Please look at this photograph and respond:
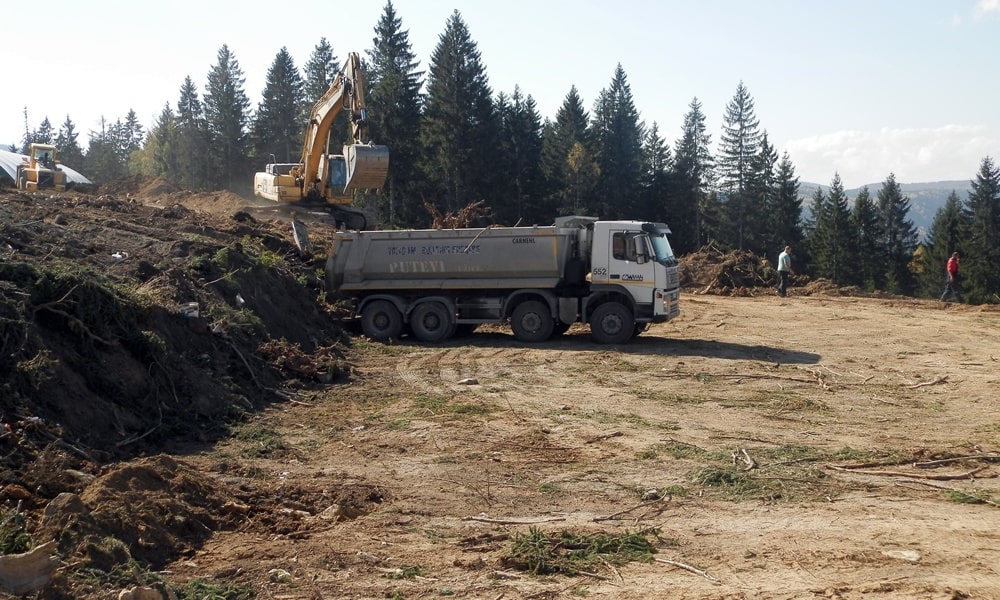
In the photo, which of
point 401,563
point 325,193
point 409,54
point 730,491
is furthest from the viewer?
point 409,54

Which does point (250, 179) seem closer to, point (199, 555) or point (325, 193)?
point (325, 193)

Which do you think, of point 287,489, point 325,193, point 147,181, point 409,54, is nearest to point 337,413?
point 287,489

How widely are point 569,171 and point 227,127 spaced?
2780cm

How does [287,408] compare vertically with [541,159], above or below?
below

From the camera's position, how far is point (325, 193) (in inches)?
1040

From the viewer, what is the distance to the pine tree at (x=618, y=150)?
5944cm

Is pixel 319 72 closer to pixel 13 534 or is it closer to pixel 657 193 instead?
pixel 657 193

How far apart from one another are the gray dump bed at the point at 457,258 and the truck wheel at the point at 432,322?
53cm

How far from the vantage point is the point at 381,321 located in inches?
787

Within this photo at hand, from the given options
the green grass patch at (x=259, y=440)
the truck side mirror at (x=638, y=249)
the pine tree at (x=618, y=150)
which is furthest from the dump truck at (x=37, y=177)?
the pine tree at (x=618, y=150)

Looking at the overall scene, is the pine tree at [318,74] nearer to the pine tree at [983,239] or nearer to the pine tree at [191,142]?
the pine tree at [191,142]

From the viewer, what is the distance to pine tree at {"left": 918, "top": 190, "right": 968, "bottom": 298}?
62263mm

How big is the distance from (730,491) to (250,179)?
200ft

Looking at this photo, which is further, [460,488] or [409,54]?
[409,54]
